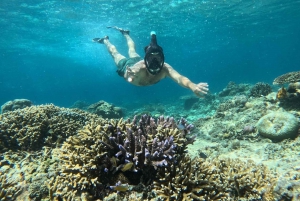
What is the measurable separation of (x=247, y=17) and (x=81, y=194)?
42.1 metres

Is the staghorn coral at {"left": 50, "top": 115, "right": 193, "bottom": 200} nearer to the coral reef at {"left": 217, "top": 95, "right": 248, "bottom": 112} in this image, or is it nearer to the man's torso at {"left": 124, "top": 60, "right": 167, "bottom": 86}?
the man's torso at {"left": 124, "top": 60, "right": 167, "bottom": 86}

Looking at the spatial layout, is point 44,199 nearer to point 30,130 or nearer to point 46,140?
point 46,140

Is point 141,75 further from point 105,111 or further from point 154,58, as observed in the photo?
point 105,111

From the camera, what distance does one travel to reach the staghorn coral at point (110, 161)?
3.34 m

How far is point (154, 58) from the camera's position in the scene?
6641 millimetres

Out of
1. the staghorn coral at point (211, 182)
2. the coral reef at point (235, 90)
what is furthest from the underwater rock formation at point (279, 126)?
the coral reef at point (235, 90)

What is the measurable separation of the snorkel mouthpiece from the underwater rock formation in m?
4.78

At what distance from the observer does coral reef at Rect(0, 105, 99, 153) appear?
212 inches

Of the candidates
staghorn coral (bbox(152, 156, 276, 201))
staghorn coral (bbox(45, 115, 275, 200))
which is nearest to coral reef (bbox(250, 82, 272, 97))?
staghorn coral (bbox(152, 156, 276, 201))

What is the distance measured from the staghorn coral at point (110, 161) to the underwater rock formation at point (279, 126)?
5.12 meters

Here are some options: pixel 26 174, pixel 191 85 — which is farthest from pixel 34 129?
pixel 191 85

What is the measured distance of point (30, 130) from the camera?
17.9ft

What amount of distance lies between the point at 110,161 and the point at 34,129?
328 centimetres

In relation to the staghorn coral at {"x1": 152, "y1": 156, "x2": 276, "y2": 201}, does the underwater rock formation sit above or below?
above
